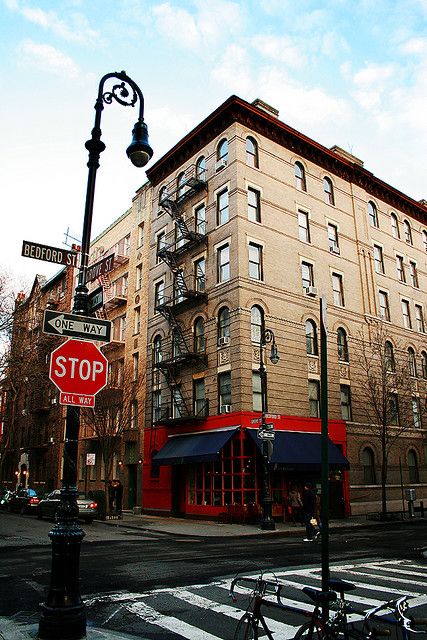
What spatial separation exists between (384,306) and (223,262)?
1298 centimetres

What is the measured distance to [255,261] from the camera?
28.4 m

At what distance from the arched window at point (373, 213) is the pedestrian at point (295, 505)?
20.0m

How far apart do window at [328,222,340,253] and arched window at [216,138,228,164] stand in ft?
26.0

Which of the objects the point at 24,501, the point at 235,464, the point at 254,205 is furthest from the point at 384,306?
the point at 24,501

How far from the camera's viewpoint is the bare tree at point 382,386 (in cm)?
3117

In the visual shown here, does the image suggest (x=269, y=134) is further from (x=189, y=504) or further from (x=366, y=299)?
(x=189, y=504)

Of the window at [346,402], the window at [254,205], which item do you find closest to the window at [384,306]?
the window at [346,402]

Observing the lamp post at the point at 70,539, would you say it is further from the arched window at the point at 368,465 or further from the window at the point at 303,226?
the arched window at the point at 368,465

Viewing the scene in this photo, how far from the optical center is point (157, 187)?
36656mm

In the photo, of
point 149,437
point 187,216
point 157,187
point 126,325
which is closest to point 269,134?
point 187,216

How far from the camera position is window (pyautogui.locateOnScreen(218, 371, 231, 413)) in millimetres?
26719

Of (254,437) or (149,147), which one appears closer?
(149,147)

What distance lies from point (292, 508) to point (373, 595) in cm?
1693

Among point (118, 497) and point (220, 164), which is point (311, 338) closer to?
point (220, 164)
